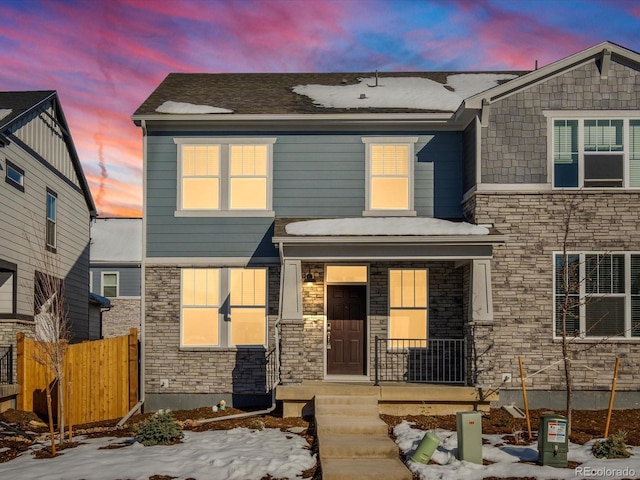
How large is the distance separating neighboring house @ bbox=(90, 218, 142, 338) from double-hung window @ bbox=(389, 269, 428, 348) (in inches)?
896

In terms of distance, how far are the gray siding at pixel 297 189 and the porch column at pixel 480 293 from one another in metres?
2.01

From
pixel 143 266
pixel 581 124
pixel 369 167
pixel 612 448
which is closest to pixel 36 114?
pixel 143 266

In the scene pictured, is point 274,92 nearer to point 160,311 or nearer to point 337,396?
point 160,311

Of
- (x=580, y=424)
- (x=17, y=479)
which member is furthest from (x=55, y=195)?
Result: (x=580, y=424)

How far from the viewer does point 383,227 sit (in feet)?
49.1

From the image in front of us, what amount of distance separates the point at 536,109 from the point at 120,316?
27023 mm

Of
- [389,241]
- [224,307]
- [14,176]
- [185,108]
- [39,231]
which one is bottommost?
[224,307]

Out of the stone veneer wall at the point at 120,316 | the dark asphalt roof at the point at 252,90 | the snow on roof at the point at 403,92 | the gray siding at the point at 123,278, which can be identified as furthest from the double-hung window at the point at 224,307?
the gray siding at the point at 123,278

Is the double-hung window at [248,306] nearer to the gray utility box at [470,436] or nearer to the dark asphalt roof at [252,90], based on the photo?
the dark asphalt roof at [252,90]

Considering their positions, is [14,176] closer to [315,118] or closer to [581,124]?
[315,118]

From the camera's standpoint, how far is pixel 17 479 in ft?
31.9

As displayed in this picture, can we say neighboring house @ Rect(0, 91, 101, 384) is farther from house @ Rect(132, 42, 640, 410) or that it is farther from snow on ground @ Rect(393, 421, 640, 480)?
snow on ground @ Rect(393, 421, 640, 480)

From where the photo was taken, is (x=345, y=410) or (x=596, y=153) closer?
(x=345, y=410)

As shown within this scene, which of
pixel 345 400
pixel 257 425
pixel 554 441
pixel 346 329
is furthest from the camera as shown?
pixel 346 329
